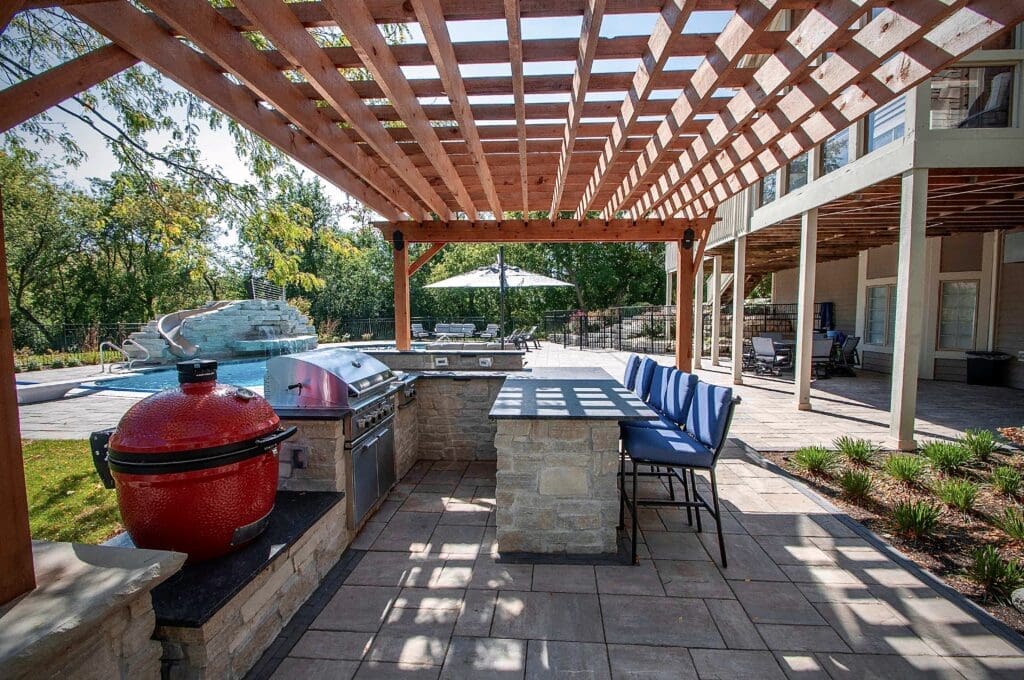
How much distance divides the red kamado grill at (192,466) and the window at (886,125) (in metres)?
6.96

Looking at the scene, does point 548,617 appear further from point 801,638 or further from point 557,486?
point 801,638

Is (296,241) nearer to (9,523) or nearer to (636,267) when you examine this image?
(9,523)

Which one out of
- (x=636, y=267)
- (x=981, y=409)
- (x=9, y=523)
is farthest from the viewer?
(x=636, y=267)

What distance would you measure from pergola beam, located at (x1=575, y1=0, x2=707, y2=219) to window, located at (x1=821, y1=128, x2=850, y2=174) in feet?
15.6

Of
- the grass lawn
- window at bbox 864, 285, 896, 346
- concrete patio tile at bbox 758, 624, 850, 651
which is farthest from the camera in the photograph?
window at bbox 864, 285, 896, 346

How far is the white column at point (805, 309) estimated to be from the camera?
6.11 m

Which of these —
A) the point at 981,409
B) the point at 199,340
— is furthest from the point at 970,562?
the point at 199,340

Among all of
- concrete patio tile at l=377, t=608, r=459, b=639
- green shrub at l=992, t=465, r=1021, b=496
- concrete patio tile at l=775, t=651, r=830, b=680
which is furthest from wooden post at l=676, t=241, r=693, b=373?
concrete patio tile at l=377, t=608, r=459, b=639

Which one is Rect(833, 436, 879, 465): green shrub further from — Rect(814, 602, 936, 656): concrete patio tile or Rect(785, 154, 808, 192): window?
Rect(785, 154, 808, 192): window

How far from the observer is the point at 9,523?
1.17 m

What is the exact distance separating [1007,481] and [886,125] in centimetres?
441

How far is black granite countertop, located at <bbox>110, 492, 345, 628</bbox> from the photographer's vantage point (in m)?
1.55

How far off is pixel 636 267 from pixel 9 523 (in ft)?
81.2

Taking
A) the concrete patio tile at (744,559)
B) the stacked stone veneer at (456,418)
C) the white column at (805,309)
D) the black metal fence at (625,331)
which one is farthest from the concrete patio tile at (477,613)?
the black metal fence at (625,331)
